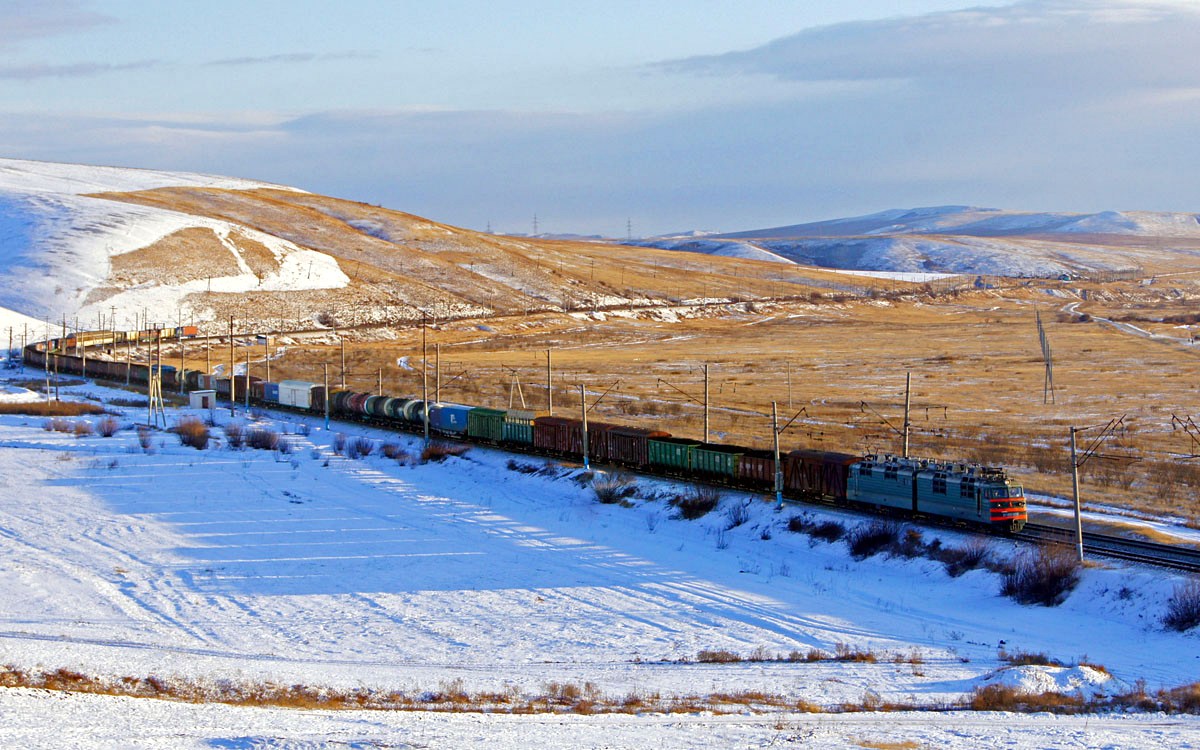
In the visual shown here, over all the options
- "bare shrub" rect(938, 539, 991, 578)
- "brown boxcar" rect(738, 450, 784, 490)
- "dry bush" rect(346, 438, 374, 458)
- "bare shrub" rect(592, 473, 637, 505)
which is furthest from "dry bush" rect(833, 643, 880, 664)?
"dry bush" rect(346, 438, 374, 458)

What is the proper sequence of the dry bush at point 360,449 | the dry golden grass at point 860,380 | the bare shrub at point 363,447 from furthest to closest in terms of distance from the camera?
the bare shrub at point 363,447 → the dry bush at point 360,449 → the dry golden grass at point 860,380

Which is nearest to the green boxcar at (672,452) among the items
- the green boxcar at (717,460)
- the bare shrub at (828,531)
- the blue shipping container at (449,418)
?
the green boxcar at (717,460)

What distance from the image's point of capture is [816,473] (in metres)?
45.3

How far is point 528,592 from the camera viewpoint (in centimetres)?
3681

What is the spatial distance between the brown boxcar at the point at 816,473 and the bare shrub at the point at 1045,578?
10.2 m

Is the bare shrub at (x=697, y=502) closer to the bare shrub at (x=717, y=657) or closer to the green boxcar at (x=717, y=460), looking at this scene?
the green boxcar at (x=717, y=460)

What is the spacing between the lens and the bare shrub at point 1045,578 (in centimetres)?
3338

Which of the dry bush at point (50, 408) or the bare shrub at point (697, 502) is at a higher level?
the dry bush at point (50, 408)

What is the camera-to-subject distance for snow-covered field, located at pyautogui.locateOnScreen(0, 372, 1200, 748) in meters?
22.0

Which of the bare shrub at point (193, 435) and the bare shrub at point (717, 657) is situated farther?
the bare shrub at point (193, 435)

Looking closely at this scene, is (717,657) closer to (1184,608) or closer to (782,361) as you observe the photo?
(1184,608)

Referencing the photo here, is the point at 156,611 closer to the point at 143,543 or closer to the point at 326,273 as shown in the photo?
the point at 143,543

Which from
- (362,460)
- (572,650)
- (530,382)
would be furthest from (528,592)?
(530,382)

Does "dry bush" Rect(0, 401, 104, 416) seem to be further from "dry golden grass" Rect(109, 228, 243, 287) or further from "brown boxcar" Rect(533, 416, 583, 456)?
"dry golden grass" Rect(109, 228, 243, 287)
